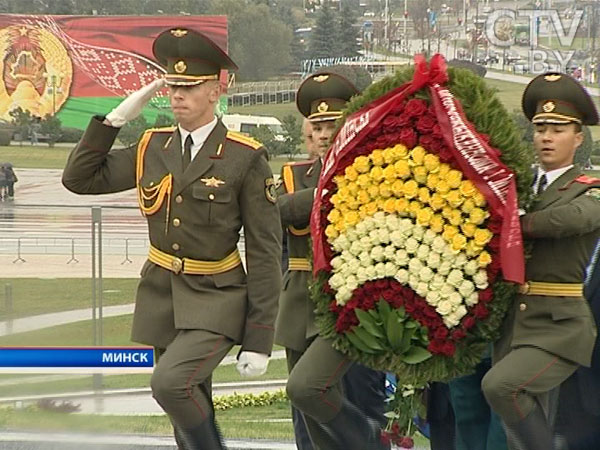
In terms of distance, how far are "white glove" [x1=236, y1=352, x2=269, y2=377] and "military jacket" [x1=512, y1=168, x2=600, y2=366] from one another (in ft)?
2.87

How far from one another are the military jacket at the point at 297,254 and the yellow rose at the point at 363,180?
44 centimetres

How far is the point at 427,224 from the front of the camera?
15.1 feet

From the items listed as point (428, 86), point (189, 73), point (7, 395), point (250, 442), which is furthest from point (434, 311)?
point (7, 395)

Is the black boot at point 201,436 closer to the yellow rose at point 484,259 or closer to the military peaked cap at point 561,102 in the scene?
the yellow rose at point 484,259

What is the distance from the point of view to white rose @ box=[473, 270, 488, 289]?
4559 mm

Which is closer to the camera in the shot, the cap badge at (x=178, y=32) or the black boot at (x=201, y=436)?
the black boot at (x=201, y=436)

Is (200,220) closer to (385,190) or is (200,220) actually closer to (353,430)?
(385,190)

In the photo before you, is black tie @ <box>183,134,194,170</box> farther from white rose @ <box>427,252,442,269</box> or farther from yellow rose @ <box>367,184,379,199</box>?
white rose @ <box>427,252,442,269</box>

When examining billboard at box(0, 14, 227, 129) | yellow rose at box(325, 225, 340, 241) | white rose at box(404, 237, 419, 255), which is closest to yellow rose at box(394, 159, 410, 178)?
white rose at box(404, 237, 419, 255)

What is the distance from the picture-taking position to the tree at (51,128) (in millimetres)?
10307

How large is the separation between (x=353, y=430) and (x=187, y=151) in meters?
1.23

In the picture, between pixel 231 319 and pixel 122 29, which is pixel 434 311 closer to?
pixel 231 319

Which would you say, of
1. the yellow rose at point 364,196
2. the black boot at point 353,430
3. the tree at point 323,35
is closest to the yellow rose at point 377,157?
the yellow rose at point 364,196

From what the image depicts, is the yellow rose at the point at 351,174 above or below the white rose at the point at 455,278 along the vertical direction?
above
